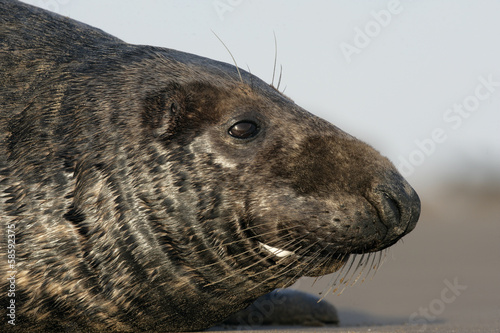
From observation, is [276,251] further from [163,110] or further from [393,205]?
[163,110]

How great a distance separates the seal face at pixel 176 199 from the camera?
12.6ft

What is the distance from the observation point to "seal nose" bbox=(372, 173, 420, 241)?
370cm

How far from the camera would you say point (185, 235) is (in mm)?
3953

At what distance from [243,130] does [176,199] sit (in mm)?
588

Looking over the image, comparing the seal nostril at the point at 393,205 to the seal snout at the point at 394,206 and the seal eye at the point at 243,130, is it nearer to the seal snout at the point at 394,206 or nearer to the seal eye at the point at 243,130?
the seal snout at the point at 394,206

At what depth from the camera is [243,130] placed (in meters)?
4.12

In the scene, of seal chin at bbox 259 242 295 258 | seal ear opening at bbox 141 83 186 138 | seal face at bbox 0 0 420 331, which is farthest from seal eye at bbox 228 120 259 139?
seal chin at bbox 259 242 295 258

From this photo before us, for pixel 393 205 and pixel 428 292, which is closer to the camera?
pixel 393 205

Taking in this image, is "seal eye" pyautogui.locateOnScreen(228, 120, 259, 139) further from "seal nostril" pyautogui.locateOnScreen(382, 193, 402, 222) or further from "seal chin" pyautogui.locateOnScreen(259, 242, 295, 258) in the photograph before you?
"seal nostril" pyautogui.locateOnScreen(382, 193, 402, 222)

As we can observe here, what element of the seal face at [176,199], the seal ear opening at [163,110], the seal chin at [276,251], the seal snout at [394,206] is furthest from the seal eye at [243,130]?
the seal snout at [394,206]

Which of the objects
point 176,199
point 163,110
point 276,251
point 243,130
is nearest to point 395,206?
point 276,251

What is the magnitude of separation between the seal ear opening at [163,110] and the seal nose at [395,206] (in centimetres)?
127

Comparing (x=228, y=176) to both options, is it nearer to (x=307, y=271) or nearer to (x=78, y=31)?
(x=307, y=271)

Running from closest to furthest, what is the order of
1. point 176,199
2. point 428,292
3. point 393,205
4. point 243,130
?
point 393,205
point 176,199
point 243,130
point 428,292
